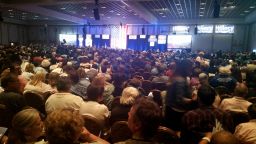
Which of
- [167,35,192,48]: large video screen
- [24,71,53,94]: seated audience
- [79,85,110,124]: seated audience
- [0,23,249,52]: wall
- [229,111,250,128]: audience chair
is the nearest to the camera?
[229,111,250,128]: audience chair

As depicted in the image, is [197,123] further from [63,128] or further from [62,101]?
[62,101]

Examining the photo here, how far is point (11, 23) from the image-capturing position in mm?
36562

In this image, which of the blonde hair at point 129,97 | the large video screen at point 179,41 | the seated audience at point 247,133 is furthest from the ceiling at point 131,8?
the seated audience at point 247,133

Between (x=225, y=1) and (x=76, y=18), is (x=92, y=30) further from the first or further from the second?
(x=225, y=1)

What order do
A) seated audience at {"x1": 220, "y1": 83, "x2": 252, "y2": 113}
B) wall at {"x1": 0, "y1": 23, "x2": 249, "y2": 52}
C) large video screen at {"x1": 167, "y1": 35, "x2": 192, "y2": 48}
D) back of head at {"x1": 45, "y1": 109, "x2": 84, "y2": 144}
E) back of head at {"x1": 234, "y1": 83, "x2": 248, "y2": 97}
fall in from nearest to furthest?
back of head at {"x1": 45, "y1": 109, "x2": 84, "y2": 144}, seated audience at {"x1": 220, "y1": 83, "x2": 252, "y2": 113}, back of head at {"x1": 234, "y1": 83, "x2": 248, "y2": 97}, wall at {"x1": 0, "y1": 23, "x2": 249, "y2": 52}, large video screen at {"x1": 167, "y1": 35, "x2": 192, "y2": 48}

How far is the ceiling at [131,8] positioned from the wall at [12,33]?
6.00ft

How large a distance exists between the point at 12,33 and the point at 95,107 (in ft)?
123

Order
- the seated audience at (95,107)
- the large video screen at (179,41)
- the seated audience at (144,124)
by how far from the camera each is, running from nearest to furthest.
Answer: the seated audience at (144,124) < the seated audience at (95,107) < the large video screen at (179,41)

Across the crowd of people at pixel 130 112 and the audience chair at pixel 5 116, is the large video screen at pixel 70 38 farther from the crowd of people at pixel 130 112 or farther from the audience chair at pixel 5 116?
the audience chair at pixel 5 116

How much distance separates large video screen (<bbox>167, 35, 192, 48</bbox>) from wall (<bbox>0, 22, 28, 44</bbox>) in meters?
22.3

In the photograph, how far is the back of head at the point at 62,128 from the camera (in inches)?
72.6

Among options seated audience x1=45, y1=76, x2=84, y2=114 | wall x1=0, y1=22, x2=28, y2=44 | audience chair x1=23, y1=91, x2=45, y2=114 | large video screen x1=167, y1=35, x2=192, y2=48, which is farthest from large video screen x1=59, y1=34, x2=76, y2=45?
seated audience x1=45, y1=76, x2=84, y2=114

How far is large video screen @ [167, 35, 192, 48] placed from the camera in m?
30.4

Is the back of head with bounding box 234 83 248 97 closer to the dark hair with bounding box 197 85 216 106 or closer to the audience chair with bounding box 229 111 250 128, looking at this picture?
the audience chair with bounding box 229 111 250 128
